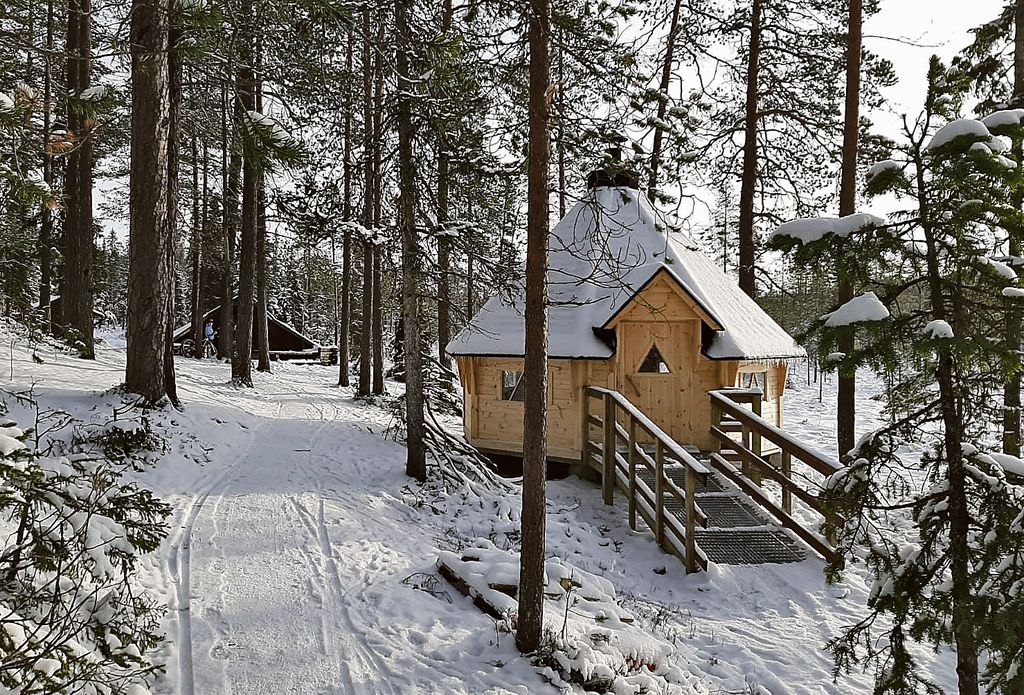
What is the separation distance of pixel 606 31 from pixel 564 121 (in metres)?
0.87

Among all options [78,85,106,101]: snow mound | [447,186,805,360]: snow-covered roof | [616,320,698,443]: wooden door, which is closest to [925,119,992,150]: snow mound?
[78,85,106,101]: snow mound

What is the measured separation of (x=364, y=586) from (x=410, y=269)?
501 cm

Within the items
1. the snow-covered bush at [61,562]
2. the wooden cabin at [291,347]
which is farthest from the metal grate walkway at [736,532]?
the wooden cabin at [291,347]

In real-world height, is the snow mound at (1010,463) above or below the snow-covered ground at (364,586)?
above

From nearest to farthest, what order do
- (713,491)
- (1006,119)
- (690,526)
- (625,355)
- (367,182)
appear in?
(1006,119) < (690,526) < (367,182) < (713,491) < (625,355)

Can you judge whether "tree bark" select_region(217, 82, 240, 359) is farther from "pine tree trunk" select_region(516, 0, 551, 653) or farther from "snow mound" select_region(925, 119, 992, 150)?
"snow mound" select_region(925, 119, 992, 150)

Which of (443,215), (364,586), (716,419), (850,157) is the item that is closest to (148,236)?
(443,215)

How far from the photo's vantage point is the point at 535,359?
5512 millimetres

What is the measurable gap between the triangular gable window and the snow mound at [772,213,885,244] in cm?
773

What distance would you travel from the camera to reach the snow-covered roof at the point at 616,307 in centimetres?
1198

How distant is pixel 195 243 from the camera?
2394cm

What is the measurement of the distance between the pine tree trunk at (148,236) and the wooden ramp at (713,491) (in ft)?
23.1

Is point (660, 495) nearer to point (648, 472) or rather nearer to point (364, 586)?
point (648, 472)

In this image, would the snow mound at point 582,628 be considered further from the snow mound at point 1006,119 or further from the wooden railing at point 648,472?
the snow mound at point 1006,119
